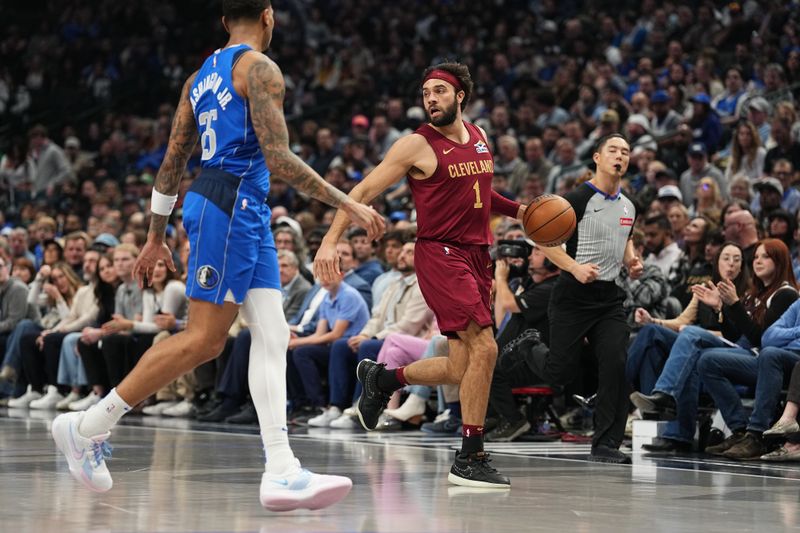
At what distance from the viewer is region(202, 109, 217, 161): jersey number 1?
18.4ft

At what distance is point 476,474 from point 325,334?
5207 mm

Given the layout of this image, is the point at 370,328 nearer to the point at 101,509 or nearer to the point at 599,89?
the point at 101,509

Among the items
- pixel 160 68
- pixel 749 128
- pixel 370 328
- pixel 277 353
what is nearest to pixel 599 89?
pixel 749 128

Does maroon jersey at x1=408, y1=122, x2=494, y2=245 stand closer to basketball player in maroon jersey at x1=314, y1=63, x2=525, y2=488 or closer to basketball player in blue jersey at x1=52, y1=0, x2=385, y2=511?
basketball player in maroon jersey at x1=314, y1=63, x2=525, y2=488

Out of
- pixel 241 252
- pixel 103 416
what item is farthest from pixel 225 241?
pixel 103 416

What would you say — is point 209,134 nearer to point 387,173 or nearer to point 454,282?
point 387,173

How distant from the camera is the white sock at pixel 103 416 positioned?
5.67 meters

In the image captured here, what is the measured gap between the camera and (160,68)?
26.4 metres

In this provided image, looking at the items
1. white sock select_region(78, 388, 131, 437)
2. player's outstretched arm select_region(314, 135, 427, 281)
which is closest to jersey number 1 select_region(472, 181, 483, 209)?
player's outstretched arm select_region(314, 135, 427, 281)

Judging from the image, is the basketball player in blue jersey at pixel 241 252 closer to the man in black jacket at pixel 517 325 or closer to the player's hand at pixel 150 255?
the player's hand at pixel 150 255

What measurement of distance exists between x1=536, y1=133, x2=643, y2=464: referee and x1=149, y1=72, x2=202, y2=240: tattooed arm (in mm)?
3107

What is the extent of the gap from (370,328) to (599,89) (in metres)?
7.77

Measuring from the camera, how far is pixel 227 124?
5543 millimetres

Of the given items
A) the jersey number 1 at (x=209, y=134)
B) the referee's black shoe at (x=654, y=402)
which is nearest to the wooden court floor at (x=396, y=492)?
the referee's black shoe at (x=654, y=402)
